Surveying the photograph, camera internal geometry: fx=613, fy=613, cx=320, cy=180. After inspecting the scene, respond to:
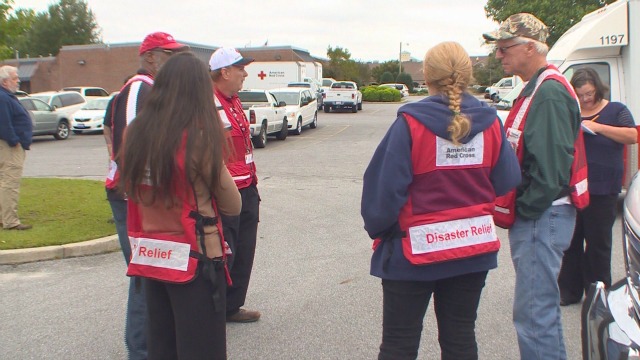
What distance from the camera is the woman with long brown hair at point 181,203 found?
263 centimetres

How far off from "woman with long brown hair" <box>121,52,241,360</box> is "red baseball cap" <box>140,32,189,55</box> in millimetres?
865

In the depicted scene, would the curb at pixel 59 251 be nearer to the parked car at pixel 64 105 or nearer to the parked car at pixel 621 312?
the parked car at pixel 621 312

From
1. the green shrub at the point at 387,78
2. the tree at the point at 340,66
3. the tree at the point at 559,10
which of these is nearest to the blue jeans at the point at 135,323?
the tree at the point at 559,10

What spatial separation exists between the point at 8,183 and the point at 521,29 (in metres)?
6.31

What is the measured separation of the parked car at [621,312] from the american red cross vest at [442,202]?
59cm

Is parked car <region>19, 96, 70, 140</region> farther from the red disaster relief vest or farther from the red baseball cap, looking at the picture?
the red disaster relief vest

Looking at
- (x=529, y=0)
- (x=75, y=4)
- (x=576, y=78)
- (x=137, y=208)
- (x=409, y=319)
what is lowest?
(x=409, y=319)

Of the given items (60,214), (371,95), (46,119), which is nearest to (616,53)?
(60,214)

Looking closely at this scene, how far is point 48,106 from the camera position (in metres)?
21.8

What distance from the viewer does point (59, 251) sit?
6477 millimetres

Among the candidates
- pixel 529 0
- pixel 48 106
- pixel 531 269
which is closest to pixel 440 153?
pixel 531 269

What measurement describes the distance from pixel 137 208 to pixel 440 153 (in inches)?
56.6

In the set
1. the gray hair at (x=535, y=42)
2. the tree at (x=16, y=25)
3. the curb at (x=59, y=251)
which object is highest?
the tree at (x=16, y=25)

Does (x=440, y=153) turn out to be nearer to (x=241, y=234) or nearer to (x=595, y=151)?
(x=241, y=234)
